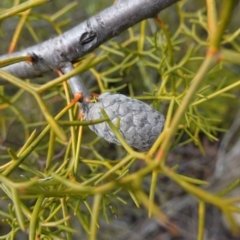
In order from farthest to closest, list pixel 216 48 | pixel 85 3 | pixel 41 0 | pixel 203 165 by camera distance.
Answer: pixel 203 165 < pixel 85 3 < pixel 41 0 < pixel 216 48

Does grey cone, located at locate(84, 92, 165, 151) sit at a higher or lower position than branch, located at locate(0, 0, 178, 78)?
lower

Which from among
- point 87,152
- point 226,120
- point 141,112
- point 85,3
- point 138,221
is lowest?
point 138,221

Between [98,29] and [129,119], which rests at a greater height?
[98,29]

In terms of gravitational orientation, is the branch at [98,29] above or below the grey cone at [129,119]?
above

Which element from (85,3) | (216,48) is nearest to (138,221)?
(85,3)

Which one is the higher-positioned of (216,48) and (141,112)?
(216,48)

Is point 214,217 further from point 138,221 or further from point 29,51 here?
point 29,51

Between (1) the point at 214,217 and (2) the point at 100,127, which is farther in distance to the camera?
(1) the point at 214,217

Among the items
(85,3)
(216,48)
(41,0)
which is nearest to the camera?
(216,48)
